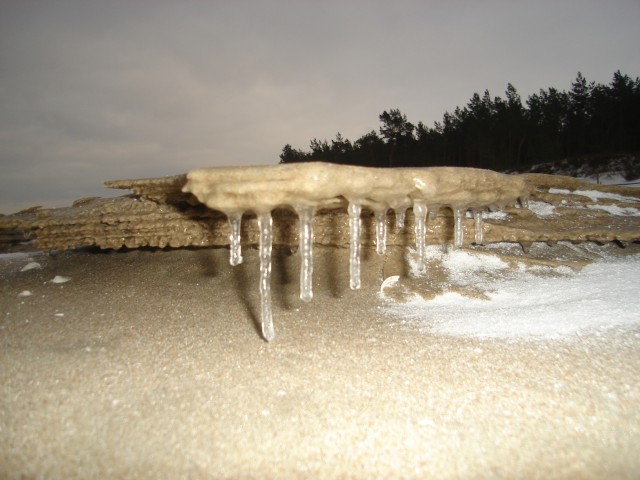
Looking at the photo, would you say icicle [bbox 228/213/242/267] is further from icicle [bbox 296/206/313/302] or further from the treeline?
the treeline

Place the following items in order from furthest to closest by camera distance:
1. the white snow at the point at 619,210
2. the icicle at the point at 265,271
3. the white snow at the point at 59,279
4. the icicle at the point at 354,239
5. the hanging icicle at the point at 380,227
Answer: the white snow at the point at 619,210 < the white snow at the point at 59,279 < the hanging icicle at the point at 380,227 < the icicle at the point at 354,239 < the icicle at the point at 265,271

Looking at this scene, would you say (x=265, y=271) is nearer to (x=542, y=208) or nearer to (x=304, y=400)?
(x=304, y=400)

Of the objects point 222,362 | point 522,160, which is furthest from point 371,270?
point 522,160

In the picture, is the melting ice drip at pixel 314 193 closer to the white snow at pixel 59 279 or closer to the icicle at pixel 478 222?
the icicle at pixel 478 222

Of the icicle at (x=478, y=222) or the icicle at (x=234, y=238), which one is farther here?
the icicle at (x=478, y=222)

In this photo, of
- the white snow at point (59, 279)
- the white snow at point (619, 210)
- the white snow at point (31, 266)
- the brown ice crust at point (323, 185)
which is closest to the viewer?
the brown ice crust at point (323, 185)

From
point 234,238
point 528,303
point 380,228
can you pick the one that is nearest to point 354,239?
point 380,228

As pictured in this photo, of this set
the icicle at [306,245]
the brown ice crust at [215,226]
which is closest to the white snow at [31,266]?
the brown ice crust at [215,226]
